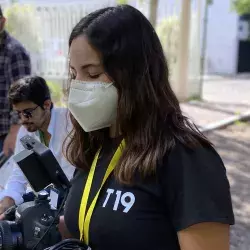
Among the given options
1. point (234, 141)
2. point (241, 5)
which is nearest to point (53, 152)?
point (234, 141)

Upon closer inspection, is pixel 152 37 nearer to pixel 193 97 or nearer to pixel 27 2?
pixel 27 2

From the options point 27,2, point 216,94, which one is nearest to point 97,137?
point 27,2

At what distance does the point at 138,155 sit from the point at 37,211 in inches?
21.2

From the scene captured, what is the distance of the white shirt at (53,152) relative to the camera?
2.82 metres

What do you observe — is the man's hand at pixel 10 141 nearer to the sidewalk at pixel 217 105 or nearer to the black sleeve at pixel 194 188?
the black sleeve at pixel 194 188

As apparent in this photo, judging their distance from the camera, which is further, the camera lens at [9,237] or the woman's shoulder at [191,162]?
the camera lens at [9,237]

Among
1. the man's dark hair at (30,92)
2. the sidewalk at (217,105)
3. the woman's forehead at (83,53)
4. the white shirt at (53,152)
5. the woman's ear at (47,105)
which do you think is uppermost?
the woman's forehead at (83,53)

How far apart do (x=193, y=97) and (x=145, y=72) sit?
9790 mm

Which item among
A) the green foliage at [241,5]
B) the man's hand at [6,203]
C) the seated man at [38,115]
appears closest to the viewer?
the man's hand at [6,203]

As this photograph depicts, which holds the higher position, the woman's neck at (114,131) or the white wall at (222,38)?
the woman's neck at (114,131)

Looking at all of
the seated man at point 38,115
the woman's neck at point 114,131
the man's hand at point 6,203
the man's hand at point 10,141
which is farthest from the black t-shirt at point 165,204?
the man's hand at point 10,141

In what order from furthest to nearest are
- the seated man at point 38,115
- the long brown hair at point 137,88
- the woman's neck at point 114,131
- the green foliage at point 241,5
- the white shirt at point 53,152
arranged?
1. the green foliage at point 241,5
2. the seated man at point 38,115
3. the white shirt at point 53,152
4. the woman's neck at point 114,131
5. the long brown hair at point 137,88

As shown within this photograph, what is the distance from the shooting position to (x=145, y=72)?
1.48 meters

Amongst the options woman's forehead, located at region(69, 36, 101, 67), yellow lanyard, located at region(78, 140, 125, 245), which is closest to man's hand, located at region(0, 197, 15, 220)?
yellow lanyard, located at region(78, 140, 125, 245)
